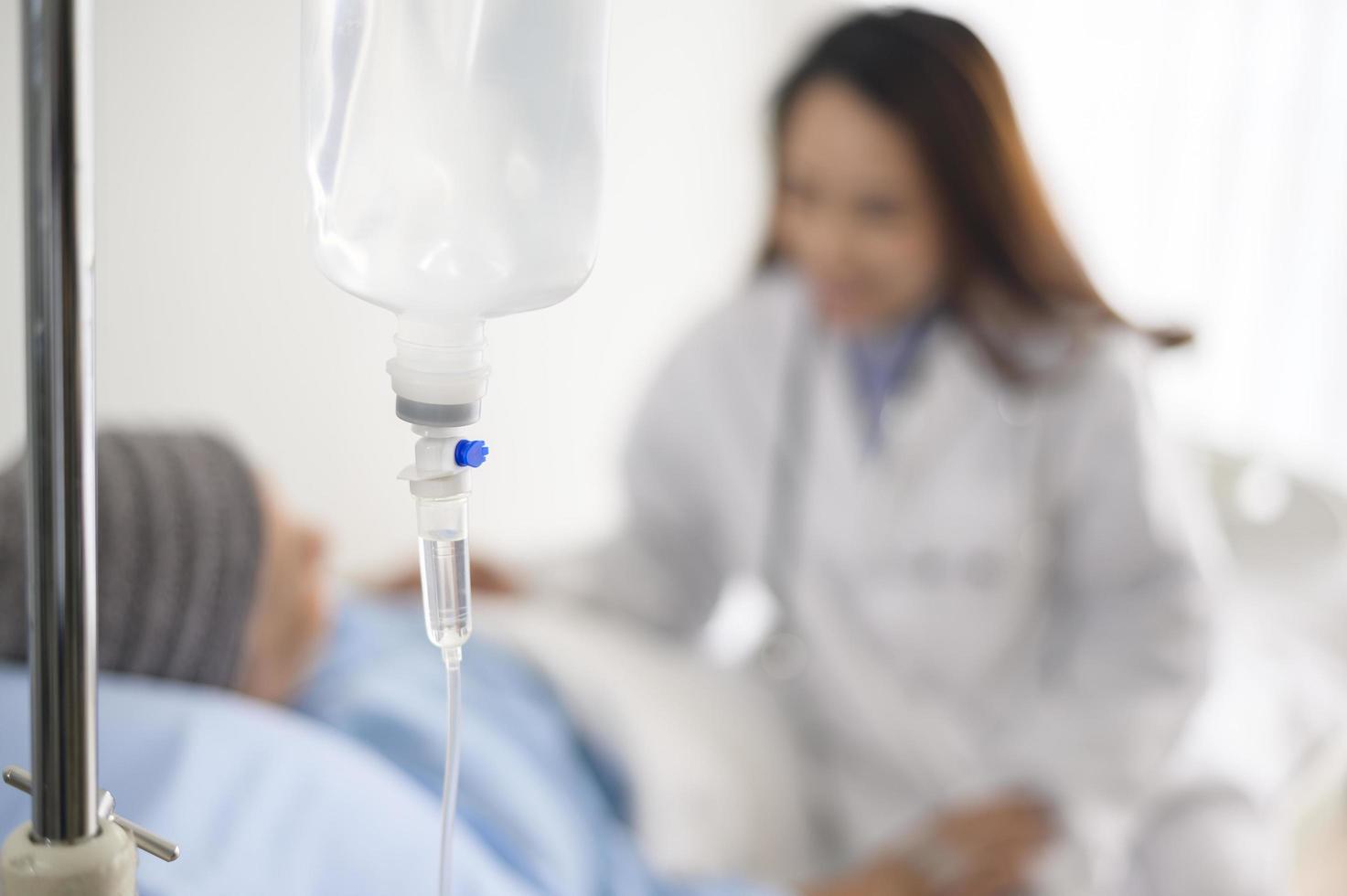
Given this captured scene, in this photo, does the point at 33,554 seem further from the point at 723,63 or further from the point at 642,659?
the point at 723,63

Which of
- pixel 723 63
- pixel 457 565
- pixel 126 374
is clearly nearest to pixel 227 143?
pixel 126 374

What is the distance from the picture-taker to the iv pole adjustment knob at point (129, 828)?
43cm

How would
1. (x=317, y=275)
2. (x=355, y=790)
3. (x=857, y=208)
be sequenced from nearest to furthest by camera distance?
(x=355, y=790), (x=857, y=208), (x=317, y=275)

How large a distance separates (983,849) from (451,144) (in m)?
Result: 0.91

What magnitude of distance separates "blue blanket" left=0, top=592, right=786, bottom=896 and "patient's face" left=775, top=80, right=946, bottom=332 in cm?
51

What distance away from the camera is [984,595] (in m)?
1.31

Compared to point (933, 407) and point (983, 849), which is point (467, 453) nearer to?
point (983, 849)

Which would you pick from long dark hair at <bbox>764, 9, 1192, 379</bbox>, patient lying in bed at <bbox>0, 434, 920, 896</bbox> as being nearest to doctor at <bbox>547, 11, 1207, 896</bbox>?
long dark hair at <bbox>764, 9, 1192, 379</bbox>

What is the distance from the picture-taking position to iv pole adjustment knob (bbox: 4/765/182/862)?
16.9 inches

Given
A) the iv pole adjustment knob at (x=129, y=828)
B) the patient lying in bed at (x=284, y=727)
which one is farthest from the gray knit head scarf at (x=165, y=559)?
the iv pole adjustment knob at (x=129, y=828)

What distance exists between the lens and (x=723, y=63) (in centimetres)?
265

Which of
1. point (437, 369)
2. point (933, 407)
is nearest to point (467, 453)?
point (437, 369)

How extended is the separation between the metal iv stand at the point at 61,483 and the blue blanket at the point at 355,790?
0.66 feet

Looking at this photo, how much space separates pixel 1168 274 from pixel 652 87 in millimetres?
1059
